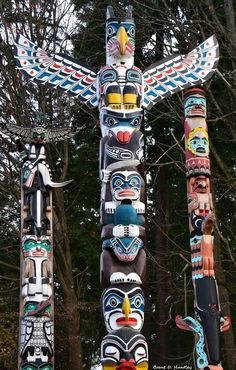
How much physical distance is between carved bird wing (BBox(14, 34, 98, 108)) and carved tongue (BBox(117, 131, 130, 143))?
4.18 ft

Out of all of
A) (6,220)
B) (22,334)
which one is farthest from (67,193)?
(22,334)

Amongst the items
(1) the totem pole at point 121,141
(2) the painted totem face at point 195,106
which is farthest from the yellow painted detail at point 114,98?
(2) the painted totem face at point 195,106

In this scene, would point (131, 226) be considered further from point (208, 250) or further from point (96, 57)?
point (96, 57)

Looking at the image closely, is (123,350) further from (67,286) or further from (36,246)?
(67,286)

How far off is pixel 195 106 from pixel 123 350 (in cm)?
431

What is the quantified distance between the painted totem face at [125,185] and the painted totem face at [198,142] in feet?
5.09

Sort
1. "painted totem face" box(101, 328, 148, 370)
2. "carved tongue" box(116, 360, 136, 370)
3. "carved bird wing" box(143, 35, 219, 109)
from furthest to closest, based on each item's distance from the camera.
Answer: "carved bird wing" box(143, 35, 219, 109)
"painted totem face" box(101, 328, 148, 370)
"carved tongue" box(116, 360, 136, 370)

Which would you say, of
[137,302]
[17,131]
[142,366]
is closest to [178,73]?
[17,131]

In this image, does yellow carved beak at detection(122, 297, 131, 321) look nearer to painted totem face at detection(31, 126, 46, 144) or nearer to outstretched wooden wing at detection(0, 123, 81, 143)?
outstretched wooden wing at detection(0, 123, 81, 143)

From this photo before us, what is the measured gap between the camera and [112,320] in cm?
809

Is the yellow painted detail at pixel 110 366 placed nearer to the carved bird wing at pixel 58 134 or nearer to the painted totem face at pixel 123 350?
the painted totem face at pixel 123 350

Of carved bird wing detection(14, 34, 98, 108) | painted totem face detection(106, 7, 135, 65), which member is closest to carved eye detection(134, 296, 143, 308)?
carved bird wing detection(14, 34, 98, 108)

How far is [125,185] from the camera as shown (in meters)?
8.80

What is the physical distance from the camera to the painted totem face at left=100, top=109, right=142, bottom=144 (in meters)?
9.15
